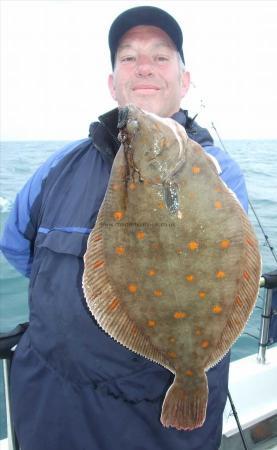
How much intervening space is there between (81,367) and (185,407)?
510 mm

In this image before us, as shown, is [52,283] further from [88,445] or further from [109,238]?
[88,445]

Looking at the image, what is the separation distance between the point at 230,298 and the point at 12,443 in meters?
1.83

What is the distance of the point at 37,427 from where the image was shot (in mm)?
1935

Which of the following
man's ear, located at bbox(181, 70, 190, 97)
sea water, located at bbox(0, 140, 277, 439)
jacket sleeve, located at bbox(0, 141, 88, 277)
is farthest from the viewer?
sea water, located at bbox(0, 140, 277, 439)

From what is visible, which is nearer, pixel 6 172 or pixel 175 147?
pixel 175 147

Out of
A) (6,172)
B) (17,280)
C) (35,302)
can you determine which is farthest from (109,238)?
(6,172)

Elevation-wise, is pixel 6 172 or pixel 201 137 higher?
pixel 201 137

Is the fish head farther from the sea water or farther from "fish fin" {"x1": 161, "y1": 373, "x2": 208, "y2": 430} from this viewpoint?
the sea water

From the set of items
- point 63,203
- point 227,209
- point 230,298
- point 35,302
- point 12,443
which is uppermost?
point 227,209

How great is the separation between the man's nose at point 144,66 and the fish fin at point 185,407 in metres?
1.63

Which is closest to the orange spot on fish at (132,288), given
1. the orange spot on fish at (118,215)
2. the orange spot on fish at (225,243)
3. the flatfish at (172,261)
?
the flatfish at (172,261)

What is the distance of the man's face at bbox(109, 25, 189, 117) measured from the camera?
2.28 metres

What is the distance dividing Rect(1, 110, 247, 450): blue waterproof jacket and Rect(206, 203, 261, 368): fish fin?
0.95 feet

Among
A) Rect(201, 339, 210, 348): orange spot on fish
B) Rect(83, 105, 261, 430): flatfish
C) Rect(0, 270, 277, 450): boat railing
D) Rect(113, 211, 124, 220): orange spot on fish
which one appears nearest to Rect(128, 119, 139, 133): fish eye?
Rect(83, 105, 261, 430): flatfish
